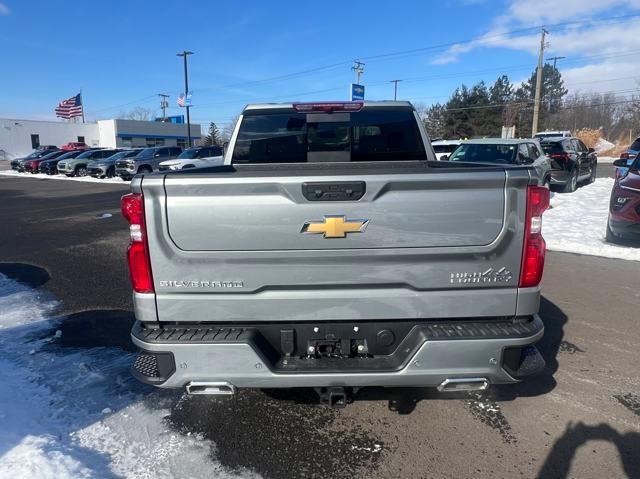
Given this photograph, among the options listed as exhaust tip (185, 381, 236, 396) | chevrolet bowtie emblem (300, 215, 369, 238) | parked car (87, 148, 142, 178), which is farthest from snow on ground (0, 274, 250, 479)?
parked car (87, 148, 142, 178)

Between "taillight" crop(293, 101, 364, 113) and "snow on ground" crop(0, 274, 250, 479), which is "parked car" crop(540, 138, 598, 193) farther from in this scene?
"snow on ground" crop(0, 274, 250, 479)

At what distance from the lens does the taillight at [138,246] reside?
2355mm

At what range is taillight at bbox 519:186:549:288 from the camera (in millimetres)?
2383

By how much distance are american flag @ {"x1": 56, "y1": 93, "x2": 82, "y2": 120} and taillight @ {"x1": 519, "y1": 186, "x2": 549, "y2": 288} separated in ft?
207

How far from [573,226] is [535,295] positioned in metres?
8.54

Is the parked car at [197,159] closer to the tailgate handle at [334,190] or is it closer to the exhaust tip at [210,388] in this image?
the exhaust tip at [210,388]

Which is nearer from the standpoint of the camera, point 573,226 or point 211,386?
point 211,386

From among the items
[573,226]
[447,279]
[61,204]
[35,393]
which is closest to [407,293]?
[447,279]

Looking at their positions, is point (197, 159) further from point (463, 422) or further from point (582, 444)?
point (582, 444)

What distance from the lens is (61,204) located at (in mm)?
16281

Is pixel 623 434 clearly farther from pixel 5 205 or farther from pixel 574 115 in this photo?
pixel 574 115

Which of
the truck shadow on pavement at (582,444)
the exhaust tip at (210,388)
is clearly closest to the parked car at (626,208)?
the truck shadow on pavement at (582,444)

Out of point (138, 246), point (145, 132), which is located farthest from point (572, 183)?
point (145, 132)

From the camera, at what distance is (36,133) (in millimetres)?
62406
